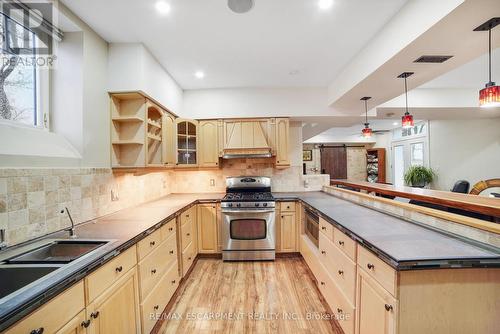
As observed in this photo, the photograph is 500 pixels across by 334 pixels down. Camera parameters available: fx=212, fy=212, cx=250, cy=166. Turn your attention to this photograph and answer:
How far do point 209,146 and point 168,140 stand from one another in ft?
2.25

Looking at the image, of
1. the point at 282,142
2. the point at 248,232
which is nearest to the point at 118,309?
the point at 248,232

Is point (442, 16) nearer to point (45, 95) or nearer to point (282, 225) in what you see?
point (282, 225)

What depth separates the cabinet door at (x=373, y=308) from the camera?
113 cm

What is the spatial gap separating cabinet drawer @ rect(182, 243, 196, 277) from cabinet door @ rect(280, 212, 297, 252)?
130 cm

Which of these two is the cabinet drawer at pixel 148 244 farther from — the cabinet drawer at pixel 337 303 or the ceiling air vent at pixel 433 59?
the ceiling air vent at pixel 433 59

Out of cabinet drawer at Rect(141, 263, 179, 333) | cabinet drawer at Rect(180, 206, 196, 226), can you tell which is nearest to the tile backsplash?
cabinet drawer at Rect(180, 206, 196, 226)

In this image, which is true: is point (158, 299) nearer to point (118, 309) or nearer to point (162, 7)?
point (118, 309)

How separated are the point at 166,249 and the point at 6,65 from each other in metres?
1.87

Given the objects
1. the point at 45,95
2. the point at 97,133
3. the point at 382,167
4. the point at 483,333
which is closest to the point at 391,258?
the point at 483,333

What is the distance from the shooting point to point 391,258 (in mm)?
1111

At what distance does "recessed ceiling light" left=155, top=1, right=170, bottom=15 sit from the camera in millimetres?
1656

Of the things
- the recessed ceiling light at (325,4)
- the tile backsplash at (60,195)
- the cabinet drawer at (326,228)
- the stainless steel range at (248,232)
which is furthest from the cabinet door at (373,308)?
the tile backsplash at (60,195)

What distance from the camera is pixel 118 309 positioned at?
1305 mm

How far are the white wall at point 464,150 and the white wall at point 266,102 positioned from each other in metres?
→ 3.95
